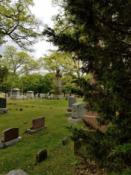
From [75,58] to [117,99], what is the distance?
4.23ft

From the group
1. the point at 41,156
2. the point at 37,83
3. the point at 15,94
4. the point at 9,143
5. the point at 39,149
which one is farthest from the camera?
the point at 37,83

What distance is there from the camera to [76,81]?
5648 mm

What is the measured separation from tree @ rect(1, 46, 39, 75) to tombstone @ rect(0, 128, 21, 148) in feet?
198

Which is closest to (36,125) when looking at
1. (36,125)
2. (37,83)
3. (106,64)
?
(36,125)

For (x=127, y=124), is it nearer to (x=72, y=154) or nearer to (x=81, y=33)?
(x=81, y=33)

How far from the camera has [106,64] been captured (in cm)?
518

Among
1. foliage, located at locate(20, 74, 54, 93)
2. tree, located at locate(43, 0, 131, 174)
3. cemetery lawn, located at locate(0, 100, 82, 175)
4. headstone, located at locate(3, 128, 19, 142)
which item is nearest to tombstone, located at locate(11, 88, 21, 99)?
foliage, located at locate(20, 74, 54, 93)

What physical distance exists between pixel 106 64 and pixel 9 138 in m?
8.43

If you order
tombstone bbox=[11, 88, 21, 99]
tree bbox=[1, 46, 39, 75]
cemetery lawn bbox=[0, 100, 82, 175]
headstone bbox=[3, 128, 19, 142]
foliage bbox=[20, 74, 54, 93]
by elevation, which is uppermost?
tree bbox=[1, 46, 39, 75]

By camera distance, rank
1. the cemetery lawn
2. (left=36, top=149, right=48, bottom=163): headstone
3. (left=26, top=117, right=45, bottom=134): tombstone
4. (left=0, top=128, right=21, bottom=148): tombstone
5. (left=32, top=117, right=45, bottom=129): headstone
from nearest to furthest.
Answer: the cemetery lawn → (left=36, top=149, right=48, bottom=163): headstone → (left=0, top=128, right=21, bottom=148): tombstone → (left=26, top=117, right=45, bottom=134): tombstone → (left=32, top=117, right=45, bottom=129): headstone

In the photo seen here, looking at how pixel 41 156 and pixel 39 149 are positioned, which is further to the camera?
pixel 39 149

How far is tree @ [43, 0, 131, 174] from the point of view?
15.9 feet

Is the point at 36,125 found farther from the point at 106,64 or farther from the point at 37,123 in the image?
the point at 106,64

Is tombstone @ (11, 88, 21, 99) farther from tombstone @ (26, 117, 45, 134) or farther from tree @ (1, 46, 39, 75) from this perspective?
tombstone @ (26, 117, 45, 134)
